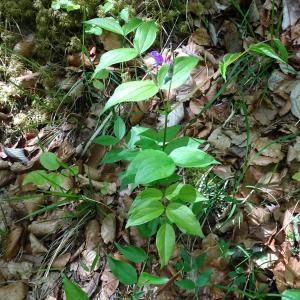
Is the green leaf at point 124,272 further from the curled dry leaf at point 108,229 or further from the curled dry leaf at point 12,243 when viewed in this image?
the curled dry leaf at point 12,243

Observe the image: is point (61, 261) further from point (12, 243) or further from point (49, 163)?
point (49, 163)

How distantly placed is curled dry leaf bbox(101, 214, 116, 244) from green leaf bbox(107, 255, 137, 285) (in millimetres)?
282

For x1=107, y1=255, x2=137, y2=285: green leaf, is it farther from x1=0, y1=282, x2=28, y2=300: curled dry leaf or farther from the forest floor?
x1=0, y1=282, x2=28, y2=300: curled dry leaf

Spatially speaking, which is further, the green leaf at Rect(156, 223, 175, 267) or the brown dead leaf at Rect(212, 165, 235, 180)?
the brown dead leaf at Rect(212, 165, 235, 180)

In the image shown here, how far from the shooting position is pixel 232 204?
5.26 ft

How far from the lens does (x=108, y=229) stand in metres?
1.64

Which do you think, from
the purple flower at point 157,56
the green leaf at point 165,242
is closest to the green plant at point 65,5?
the purple flower at point 157,56

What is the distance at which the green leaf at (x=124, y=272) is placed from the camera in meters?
1.32

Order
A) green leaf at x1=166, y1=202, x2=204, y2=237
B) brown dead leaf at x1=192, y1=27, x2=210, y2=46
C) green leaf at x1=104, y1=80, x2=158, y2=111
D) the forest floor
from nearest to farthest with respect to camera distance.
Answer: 1. green leaf at x1=104, y1=80, x2=158, y2=111
2. green leaf at x1=166, y1=202, x2=204, y2=237
3. the forest floor
4. brown dead leaf at x1=192, y1=27, x2=210, y2=46

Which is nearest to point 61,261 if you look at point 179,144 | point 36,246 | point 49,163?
point 36,246

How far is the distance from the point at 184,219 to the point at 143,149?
291 mm

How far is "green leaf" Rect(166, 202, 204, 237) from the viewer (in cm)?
111

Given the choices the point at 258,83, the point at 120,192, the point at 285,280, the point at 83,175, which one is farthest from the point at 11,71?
the point at 285,280

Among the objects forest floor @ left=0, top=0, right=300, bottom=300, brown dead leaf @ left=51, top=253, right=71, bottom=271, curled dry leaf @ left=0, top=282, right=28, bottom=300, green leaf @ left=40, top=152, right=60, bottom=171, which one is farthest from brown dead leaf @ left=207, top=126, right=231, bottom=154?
curled dry leaf @ left=0, top=282, right=28, bottom=300
